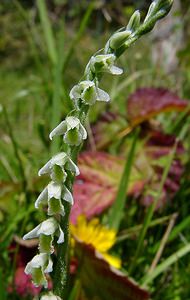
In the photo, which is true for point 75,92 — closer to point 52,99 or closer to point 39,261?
point 39,261

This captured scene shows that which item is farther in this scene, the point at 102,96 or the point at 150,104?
the point at 150,104

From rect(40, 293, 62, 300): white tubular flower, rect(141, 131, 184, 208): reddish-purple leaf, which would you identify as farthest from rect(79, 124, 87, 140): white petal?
rect(141, 131, 184, 208): reddish-purple leaf

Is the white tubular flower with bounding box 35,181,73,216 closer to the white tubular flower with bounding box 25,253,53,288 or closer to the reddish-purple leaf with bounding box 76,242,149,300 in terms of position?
the white tubular flower with bounding box 25,253,53,288

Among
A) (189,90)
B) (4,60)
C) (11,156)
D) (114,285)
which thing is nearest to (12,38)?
(4,60)

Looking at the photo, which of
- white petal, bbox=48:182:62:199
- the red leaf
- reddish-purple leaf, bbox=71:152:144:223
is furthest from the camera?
the red leaf

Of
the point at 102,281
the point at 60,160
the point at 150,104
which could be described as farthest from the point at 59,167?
the point at 150,104
